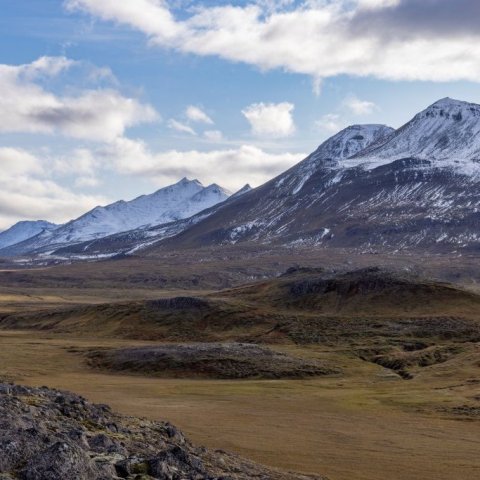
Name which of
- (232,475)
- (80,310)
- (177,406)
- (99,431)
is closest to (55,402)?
(99,431)

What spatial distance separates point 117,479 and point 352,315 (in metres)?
99.1

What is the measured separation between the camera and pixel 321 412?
50.2m

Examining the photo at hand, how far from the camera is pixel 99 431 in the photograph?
25.6 m

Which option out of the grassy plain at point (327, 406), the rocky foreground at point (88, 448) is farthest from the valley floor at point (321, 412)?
the rocky foreground at point (88, 448)

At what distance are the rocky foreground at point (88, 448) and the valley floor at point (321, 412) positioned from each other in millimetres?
6733

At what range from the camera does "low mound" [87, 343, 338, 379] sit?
253ft

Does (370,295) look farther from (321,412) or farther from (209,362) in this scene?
(321,412)

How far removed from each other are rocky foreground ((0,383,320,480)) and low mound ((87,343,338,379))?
47674mm

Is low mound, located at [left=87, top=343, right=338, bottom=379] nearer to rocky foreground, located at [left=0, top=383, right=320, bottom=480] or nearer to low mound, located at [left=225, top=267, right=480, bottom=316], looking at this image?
low mound, located at [left=225, top=267, right=480, bottom=316]

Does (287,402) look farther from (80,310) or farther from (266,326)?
(80,310)

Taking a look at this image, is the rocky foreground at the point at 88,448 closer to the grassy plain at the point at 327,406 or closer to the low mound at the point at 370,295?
the grassy plain at the point at 327,406

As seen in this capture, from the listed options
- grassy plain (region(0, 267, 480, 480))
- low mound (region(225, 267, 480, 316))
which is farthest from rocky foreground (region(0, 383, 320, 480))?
low mound (region(225, 267, 480, 316))

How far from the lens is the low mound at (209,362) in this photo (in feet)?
253

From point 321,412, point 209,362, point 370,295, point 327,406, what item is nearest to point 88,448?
point 321,412
